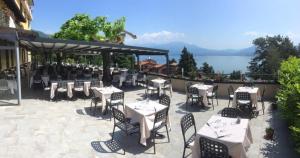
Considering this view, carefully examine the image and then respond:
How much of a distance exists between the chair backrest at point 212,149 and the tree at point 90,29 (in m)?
32.5

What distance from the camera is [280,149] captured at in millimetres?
5926

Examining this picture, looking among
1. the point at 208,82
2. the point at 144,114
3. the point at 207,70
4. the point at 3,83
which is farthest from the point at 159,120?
the point at 207,70

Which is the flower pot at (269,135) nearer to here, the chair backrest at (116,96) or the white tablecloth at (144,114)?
the white tablecloth at (144,114)

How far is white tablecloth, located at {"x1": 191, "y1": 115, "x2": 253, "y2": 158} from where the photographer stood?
4.30 metres

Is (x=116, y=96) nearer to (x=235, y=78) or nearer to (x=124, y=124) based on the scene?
(x=124, y=124)

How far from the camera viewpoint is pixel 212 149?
165 inches

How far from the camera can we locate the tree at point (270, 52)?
4718 centimetres

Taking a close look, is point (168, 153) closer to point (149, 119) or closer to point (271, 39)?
point (149, 119)

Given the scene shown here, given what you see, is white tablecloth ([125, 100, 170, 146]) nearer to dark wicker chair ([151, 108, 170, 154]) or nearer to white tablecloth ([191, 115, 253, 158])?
dark wicker chair ([151, 108, 170, 154])

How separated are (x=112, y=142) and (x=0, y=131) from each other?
122 inches

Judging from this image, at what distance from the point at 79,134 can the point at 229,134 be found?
3.94 meters

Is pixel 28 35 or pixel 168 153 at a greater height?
pixel 28 35

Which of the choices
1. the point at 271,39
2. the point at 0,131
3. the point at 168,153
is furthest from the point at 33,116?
the point at 271,39

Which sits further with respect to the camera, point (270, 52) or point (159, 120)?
point (270, 52)
